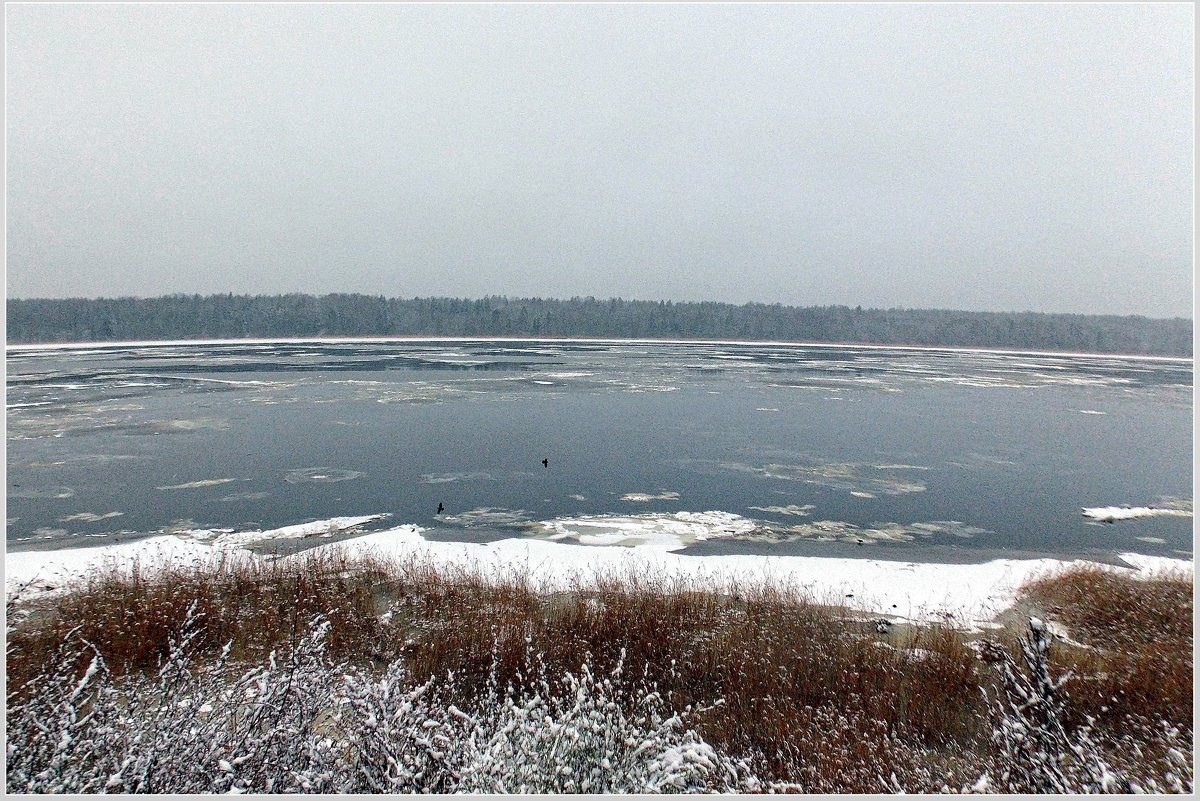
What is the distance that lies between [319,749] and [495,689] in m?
1.98

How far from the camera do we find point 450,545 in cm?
1038

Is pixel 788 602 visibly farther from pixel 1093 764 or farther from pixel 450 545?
pixel 450 545

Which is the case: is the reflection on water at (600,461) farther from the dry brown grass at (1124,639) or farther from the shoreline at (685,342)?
the shoreline at (685,342)

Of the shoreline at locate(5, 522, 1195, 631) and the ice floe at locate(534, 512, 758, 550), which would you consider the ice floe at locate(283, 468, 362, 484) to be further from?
the ice floe at locate(534, 512, 758, 550)

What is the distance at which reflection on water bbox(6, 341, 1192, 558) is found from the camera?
38.6 feet

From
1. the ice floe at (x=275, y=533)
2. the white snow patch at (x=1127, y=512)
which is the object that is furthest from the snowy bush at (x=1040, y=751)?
the white snow patch at (x=1127, y=512)

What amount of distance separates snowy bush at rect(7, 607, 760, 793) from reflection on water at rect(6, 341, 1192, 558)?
6249 mm

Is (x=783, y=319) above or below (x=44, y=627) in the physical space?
above

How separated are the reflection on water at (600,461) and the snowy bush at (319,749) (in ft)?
20.5

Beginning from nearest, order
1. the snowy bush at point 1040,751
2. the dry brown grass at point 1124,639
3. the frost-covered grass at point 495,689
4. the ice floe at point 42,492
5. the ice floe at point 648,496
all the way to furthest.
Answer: the snowy bush at point 1040,751
the frost-covered grass at point 495,689
the dry brown grass at point 1124,639
the ice floe at point 42,492
the ice floe at point 648,496


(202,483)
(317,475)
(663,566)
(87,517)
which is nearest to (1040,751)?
(663,566)

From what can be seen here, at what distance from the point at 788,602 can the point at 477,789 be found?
495 cm

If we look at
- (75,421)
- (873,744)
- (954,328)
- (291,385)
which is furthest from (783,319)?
(873,744)

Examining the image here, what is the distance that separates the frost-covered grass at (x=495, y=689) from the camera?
4.18 meters
